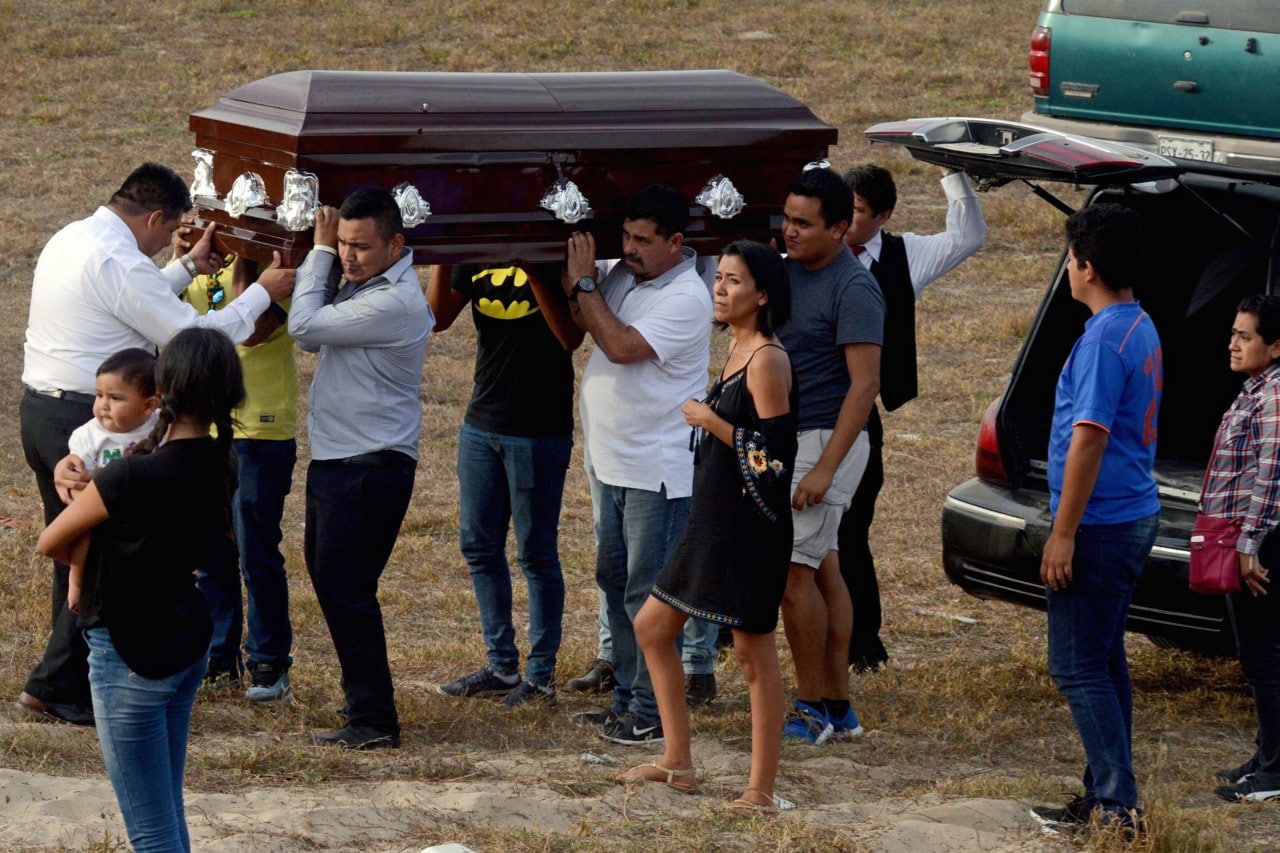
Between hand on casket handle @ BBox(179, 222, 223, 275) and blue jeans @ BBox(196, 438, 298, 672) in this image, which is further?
blue jeans @ BBox(196, 438, 298, 672)

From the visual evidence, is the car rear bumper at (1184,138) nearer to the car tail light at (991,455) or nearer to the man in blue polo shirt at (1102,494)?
the car tail light at (991,455)

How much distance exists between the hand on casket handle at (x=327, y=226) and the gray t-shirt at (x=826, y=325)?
52.1 inches

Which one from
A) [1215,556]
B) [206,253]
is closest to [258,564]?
[206,253]

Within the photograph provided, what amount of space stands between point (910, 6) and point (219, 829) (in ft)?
56.5

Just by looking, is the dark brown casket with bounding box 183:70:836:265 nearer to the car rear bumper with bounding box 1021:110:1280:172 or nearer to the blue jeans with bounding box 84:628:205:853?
the blue jeans with bounding box 84:628:205:853

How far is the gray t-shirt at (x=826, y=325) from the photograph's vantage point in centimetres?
468

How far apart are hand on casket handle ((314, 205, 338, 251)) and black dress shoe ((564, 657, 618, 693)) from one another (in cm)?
179

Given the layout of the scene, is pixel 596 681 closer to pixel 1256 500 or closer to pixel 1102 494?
pixel 1102 494

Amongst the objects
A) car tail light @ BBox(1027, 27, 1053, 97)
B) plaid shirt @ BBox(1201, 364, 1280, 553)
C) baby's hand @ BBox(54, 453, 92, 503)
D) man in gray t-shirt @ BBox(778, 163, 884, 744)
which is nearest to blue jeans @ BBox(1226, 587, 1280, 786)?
plaid shirt @ BBox(1201, 364, 1280, 553)

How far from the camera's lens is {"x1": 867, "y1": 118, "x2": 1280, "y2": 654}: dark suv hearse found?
478cm

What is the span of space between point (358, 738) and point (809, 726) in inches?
53.8

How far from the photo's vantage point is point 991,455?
17.6 ft

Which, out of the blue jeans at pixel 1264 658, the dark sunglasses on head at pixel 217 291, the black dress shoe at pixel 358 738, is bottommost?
the black dress shoe at pixel 358 738

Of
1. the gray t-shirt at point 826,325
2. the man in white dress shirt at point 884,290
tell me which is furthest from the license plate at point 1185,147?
the gray t-shirt at point 826,325
